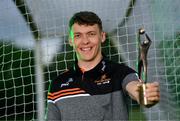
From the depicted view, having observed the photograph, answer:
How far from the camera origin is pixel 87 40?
1.79 m

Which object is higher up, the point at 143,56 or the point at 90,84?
the point at 143,56

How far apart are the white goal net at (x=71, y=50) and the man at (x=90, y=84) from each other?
5.31ft

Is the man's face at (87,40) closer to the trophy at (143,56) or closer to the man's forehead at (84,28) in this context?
the man's forehead at (84,28)

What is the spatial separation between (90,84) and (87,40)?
0.56ft

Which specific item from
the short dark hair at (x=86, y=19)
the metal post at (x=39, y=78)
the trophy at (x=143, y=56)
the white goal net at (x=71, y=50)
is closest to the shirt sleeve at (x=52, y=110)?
the short dark hair at (x=86, y=19)

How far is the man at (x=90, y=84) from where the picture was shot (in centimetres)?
171

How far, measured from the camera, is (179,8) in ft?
10.9

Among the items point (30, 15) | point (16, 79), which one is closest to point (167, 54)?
point (30, 15)

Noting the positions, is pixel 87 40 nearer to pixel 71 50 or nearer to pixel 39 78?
pixel 71 50

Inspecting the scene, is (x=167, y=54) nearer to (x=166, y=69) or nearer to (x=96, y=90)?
(x=166, y=69)

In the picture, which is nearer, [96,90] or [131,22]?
[96,90]

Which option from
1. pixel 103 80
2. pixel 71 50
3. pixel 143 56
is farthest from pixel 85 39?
pixel 71 50

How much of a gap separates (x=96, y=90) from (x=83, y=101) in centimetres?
7

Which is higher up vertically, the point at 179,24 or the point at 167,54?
the point at 179,24
